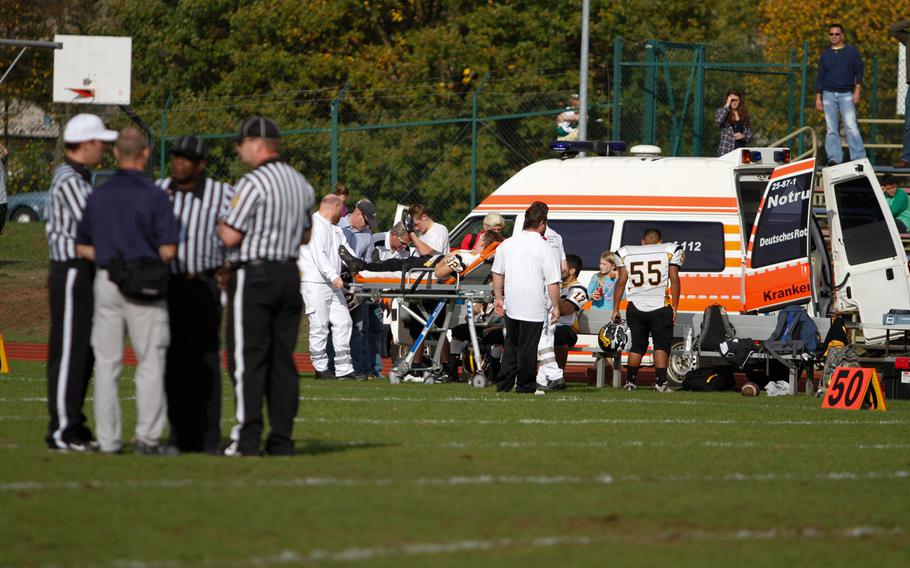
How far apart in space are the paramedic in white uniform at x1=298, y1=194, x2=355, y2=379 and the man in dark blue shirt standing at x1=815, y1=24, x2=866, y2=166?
26.3 feet

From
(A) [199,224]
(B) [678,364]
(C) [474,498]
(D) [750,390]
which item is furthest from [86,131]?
(B) [678,364]

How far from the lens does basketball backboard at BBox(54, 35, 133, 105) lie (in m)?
27.6

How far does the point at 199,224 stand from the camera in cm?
924

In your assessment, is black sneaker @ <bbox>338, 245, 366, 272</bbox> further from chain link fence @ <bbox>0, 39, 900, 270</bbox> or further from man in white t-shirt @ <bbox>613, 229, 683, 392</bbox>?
chain link fence @ <bbox>0, 39, 900, 270</bbox>

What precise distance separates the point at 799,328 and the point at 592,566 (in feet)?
35.2

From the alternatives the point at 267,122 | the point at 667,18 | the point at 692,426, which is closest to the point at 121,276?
the point at 267,122

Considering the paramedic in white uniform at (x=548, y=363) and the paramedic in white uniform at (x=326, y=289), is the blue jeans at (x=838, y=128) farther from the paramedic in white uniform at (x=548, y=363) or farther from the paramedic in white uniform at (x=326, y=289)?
the paramedic in white uniform at (x=326, y=289)

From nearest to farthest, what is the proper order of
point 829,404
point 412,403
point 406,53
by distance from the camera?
point 412,403
point 829,404
point 406,53

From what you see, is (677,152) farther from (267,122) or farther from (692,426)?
(267,122)

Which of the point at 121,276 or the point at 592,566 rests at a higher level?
the point at 121,276

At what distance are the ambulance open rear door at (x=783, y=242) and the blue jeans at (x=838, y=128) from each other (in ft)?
14.5

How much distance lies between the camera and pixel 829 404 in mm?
14539

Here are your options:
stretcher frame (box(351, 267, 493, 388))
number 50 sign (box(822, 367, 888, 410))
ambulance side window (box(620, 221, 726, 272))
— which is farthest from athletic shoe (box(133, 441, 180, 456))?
ambulance side window (box(620, 221, 726, 272))

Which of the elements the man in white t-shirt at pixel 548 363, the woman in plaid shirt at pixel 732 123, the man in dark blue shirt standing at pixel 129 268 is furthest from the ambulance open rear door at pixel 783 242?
the man in dark blue shirt standing at pixel 129 268
